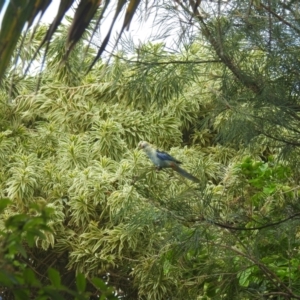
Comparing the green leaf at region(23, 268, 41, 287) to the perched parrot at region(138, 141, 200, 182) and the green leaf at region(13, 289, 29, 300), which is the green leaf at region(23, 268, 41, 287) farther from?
the perched parrot at region(138, 141, 200, 182)

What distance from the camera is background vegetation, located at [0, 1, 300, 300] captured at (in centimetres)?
279

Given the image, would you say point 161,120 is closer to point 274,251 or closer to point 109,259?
point 109,259

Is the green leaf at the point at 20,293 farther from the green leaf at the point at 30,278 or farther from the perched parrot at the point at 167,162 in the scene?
the perched parrot at the point at 167,162

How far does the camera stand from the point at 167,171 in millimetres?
3506

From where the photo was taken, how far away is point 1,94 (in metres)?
5.64

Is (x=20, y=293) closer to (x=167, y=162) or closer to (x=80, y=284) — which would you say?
(x=80, y=284)

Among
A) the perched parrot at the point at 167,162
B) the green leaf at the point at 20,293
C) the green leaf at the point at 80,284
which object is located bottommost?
the green leaf at the point at 20,293

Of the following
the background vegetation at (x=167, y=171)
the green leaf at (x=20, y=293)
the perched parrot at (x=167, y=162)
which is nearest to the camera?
the green leaf at (x=20, y=293)

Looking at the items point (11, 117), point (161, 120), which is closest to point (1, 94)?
point (11, 117)

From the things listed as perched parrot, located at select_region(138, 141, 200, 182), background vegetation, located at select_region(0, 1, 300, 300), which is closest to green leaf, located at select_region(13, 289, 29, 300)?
background vegetation, located at select_region(0, 1, 300, 300)

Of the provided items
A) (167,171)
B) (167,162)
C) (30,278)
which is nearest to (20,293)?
(30,278)

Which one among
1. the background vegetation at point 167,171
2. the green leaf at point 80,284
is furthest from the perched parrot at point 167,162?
the green leaf at point 80,284

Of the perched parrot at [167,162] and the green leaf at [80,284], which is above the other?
the perched parrot at [167,162]

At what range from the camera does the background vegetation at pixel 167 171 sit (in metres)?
2.79
